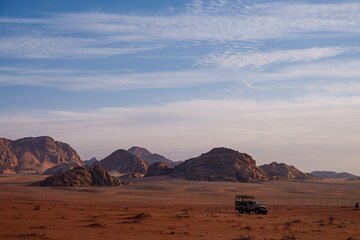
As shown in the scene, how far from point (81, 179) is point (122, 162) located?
9329 centimetres

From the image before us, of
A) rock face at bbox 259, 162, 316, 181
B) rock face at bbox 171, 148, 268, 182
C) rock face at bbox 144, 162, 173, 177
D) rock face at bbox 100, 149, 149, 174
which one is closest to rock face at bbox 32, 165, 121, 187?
rock face at bbox 171, 148, 268, 182

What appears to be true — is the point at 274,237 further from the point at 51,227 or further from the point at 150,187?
the point at 150,187

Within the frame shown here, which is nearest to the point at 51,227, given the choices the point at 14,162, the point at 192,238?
the point at 192,238

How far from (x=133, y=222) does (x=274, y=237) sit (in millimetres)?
9098

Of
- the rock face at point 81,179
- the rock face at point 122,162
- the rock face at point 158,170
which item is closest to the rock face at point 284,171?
the rock face at point 158,170

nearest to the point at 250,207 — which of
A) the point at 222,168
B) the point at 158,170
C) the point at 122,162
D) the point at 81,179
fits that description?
the point at 81,179

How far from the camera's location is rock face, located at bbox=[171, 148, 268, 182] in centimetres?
11213

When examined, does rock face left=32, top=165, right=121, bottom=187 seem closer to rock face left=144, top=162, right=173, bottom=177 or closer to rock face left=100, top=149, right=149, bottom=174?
rock face left=144, top=162, right=173, bottom=177

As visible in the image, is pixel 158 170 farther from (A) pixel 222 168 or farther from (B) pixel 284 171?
(B) pixel 284 171

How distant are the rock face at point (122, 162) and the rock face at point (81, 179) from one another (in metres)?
70.4

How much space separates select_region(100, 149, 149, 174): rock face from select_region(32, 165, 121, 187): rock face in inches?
2771

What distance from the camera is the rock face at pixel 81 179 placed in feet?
286

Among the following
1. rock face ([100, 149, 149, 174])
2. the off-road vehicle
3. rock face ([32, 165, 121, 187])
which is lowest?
the off-road vehicle

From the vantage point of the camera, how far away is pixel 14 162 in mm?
192250
